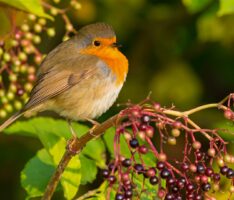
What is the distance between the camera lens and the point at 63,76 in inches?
194

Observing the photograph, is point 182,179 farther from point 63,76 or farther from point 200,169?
point 63,76

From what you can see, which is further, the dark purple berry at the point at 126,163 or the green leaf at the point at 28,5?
the green leaf at the point at 28,5

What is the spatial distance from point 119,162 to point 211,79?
14.2ft

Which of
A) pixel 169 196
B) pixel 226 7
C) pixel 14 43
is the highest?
pixel 14 43

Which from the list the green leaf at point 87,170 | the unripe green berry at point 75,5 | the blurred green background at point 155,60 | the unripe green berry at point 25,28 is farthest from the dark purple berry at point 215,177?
the blurred green background at point 155,60

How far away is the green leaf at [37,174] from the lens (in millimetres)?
3707

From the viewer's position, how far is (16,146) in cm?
662

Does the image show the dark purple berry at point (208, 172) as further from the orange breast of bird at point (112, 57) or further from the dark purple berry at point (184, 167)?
the orange breast of bird at point (112, 57)

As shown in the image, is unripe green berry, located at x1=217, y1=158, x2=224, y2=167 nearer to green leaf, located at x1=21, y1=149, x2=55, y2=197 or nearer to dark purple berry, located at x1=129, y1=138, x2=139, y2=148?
dark purple berry, located at x1=129, y1=138, x2=139, y2=148

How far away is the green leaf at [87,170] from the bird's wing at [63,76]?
0.99 meters

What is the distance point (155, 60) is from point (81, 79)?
1956 mm

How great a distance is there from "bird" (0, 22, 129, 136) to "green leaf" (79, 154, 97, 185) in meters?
0.91

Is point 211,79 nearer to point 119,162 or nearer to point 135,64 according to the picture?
point 135,64

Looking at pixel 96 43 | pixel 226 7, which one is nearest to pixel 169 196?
pixel 226 7
